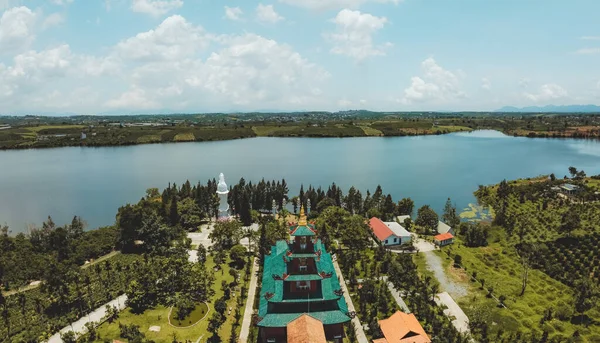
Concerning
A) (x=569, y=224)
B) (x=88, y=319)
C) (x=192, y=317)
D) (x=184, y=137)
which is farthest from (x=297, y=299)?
(x=184, y=137)

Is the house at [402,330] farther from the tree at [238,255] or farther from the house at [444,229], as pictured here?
the house at [444,229]

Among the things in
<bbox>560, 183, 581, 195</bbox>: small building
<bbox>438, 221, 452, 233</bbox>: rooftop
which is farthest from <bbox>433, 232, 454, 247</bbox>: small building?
<bbox>560, 183, 581, 195</bbox>: small building

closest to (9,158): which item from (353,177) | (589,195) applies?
(353,177)

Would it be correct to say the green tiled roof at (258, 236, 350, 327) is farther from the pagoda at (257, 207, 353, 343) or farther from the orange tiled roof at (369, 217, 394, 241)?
the orange tiled roof at (369, 217, 394, 241)

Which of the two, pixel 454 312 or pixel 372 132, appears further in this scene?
pixel 372 132

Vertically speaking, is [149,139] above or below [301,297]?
above

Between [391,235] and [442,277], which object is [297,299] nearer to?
[442,277]
